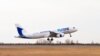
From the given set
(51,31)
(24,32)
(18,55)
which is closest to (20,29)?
(24,32)

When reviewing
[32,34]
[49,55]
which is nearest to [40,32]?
[32,34]

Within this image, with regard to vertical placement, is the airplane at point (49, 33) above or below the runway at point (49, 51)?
above

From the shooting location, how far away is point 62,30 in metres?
103

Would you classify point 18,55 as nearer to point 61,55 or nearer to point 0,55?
point 0,55

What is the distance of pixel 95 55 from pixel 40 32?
196 ft

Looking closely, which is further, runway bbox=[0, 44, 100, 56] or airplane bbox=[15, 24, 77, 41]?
airplane bbox=[15, 24, 77, 41]

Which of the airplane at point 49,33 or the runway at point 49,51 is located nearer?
the runway at point 49,51

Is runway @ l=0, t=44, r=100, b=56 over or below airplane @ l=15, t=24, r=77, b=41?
below

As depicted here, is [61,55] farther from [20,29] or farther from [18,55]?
[20,29]

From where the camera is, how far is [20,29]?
351 ft

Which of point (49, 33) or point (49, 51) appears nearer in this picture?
point (49, 51)

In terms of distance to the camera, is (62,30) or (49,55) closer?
(49,55)

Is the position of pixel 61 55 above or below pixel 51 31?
below

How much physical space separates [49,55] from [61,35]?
2240 inches
